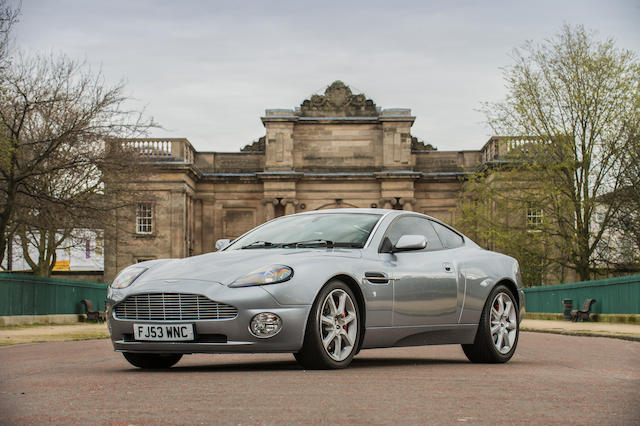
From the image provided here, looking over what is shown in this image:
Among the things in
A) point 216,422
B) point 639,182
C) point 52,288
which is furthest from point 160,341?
point 639,182

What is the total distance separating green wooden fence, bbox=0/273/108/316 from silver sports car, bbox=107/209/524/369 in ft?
55.9

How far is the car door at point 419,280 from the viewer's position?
28.4 ft

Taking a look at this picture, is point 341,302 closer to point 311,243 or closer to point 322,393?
point 311,243

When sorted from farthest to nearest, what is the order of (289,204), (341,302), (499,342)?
(289,204), (499,342), (341,302)

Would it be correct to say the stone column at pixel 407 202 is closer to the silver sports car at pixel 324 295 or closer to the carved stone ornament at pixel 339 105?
the carved stone ornament at pixel 339 105

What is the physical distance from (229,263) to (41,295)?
21.9 m

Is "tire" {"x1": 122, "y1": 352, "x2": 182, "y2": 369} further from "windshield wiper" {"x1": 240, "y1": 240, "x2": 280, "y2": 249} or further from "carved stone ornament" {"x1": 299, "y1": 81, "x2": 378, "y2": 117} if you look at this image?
"carved stone ornament" {"x1": 299, "y1": 81, "x2": 378, "y2": 117}

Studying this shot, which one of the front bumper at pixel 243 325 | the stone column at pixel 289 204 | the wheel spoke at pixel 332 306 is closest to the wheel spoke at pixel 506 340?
the wheel spoke at pixel 332 306

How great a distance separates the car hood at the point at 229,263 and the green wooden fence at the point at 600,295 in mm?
17617

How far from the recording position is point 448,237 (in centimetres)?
991

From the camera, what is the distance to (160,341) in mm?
7773

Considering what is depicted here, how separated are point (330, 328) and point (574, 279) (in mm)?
54182

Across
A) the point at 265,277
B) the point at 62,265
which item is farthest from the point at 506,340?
the point at 62,265

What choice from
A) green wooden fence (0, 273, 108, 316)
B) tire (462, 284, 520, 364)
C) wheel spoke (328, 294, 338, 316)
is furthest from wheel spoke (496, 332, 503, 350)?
green wooden fence (0, 273, 108, 316)
